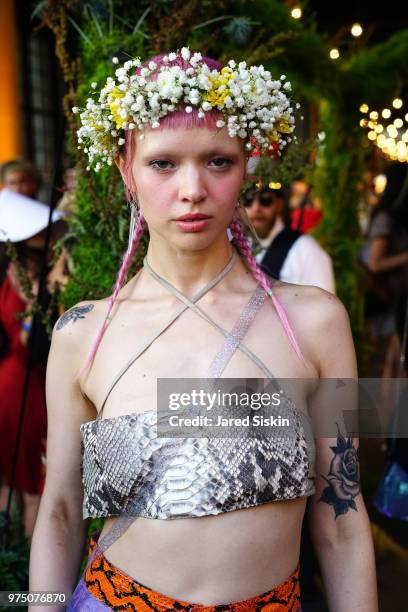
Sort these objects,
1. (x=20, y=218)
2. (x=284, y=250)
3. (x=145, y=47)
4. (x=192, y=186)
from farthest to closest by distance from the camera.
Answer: (x=284, y=250) → (x=20, y=218) → (x=145, y=47) → (x=192, y=186)

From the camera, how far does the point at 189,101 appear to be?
1.41 meters

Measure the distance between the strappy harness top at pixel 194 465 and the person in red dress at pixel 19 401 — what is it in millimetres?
2092

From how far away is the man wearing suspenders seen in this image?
3.44 m

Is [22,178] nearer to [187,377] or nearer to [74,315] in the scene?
[74,315]

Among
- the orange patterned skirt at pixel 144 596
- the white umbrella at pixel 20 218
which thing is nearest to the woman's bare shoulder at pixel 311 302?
the orange patterned skirt at pixel 144 596

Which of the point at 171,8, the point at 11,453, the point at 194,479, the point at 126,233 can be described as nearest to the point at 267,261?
the point at 126,233

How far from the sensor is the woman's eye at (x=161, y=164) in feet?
4.67

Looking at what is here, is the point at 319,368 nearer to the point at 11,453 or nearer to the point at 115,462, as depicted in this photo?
the point at 115,462

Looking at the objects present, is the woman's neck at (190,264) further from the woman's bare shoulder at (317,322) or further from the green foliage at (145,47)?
the green foliage at (145,47)

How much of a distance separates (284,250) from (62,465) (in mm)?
2149

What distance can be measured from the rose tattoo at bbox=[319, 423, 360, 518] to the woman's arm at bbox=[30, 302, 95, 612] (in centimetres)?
58

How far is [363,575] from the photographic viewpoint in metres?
1.51

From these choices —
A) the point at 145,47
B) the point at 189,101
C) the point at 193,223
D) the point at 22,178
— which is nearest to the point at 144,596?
the point at 193,223

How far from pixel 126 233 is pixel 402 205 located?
2.64 meters
